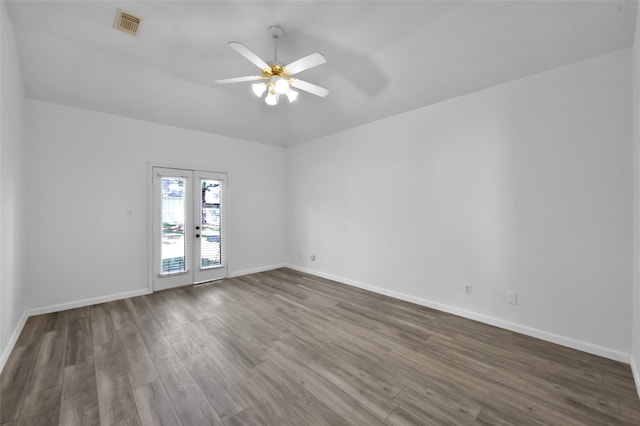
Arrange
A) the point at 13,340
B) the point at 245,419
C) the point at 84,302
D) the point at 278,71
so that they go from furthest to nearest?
1. the point at 84,302
2. the point at 13,340
3. the point at 278,71
4. the point at 245,419

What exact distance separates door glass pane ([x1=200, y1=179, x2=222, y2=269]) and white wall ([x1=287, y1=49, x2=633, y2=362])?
2.87m

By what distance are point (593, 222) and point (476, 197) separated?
1091 mm

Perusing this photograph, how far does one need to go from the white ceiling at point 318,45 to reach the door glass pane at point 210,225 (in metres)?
1.60

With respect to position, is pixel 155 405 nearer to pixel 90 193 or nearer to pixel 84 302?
pixel 84 302

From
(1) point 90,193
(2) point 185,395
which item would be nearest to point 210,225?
(1) point 90,193

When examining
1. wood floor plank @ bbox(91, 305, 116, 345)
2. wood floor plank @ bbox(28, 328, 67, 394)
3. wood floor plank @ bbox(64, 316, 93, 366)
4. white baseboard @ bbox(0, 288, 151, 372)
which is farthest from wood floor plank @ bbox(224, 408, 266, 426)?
white baseboard @ bbox(0, 288, 151, 372)

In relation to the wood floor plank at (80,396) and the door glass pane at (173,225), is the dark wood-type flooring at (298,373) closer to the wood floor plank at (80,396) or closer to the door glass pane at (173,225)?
the wood floor plank at (80,396)

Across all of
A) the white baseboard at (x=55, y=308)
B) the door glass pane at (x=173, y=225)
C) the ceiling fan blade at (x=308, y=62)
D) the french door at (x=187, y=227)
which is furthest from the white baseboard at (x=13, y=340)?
the ceiling fan blade at (x=308, y=62)

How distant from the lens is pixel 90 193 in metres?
3.95

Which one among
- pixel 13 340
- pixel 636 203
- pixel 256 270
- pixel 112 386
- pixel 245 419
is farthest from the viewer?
pixel 256 270

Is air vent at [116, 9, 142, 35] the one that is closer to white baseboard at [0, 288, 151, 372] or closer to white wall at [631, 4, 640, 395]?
white baseboard at [0, 288, 151, 372]

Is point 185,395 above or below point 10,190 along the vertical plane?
below

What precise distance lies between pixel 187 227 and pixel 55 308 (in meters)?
2.06

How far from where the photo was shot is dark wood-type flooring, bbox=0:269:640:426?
1807 millimetres
